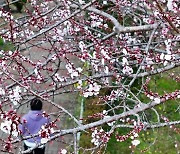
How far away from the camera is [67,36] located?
18.4ft

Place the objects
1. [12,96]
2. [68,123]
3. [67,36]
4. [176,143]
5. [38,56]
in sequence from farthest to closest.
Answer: [38,56], [68,123], [176,143], [67,36], [12,96]

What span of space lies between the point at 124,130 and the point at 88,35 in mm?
2491

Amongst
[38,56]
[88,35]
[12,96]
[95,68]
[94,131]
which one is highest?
[38,56]

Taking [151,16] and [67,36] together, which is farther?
[67,36]

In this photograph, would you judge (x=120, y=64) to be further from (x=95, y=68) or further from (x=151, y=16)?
(x=151, y=16)

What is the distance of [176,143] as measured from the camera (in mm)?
6555

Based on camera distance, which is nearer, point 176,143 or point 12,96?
point 12,96

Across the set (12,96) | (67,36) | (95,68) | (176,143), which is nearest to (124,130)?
(176,143)

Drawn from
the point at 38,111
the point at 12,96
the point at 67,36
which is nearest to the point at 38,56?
the point at 67,36

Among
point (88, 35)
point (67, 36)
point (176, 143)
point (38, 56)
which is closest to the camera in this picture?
point (88, 35)

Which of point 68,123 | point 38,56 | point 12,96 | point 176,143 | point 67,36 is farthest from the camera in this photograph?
point 38,56

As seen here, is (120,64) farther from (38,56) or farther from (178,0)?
(38,56)

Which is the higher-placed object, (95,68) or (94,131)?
(95,68)

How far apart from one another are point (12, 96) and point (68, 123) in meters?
2.82
